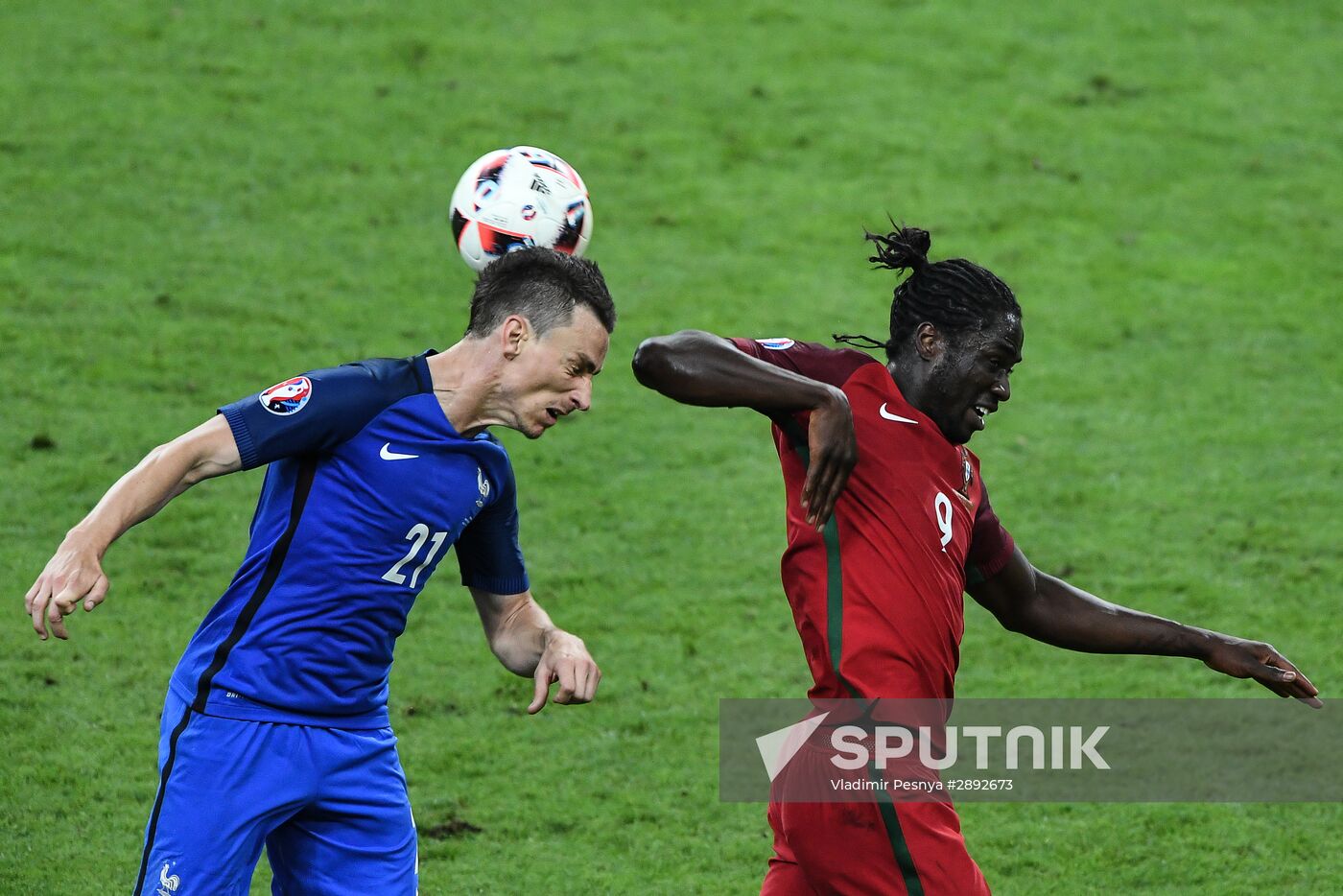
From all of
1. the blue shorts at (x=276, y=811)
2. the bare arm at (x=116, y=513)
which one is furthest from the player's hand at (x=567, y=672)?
the bare arm at (x=116, y=513)

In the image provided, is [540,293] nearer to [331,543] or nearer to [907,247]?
[331,543]

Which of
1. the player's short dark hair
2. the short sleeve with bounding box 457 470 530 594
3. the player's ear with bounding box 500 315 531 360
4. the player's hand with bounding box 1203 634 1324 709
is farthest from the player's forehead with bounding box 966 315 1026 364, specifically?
the short sleeve with bounding box 457 470 530 594

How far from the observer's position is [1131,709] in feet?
26.1

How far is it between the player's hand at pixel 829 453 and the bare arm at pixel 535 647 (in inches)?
29.8

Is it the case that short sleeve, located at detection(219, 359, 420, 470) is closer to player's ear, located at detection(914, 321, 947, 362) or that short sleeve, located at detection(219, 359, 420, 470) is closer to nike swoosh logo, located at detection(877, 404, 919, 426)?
nike swoosh logo, located at detection(877, 404, 919, 426)

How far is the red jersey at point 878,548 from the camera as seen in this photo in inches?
175

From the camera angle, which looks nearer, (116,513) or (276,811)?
(116,513)

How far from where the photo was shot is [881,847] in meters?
4.29

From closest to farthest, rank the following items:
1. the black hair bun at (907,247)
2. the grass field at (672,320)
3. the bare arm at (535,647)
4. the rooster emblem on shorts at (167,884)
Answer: the rooster emblem on shorts at (167,884)
the bare arm at (535,647)
the black hair bun at (907,247)
the grass field at (672,320)

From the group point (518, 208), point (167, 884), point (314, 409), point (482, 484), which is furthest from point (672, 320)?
point (167, 884)

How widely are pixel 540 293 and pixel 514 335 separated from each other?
0.14m

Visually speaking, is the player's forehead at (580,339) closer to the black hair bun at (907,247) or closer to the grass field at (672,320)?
the black hair bun at (907,247)

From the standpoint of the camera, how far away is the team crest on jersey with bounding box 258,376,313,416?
166 inches

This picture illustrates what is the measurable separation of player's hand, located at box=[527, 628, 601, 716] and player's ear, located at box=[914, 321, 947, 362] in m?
1.31
